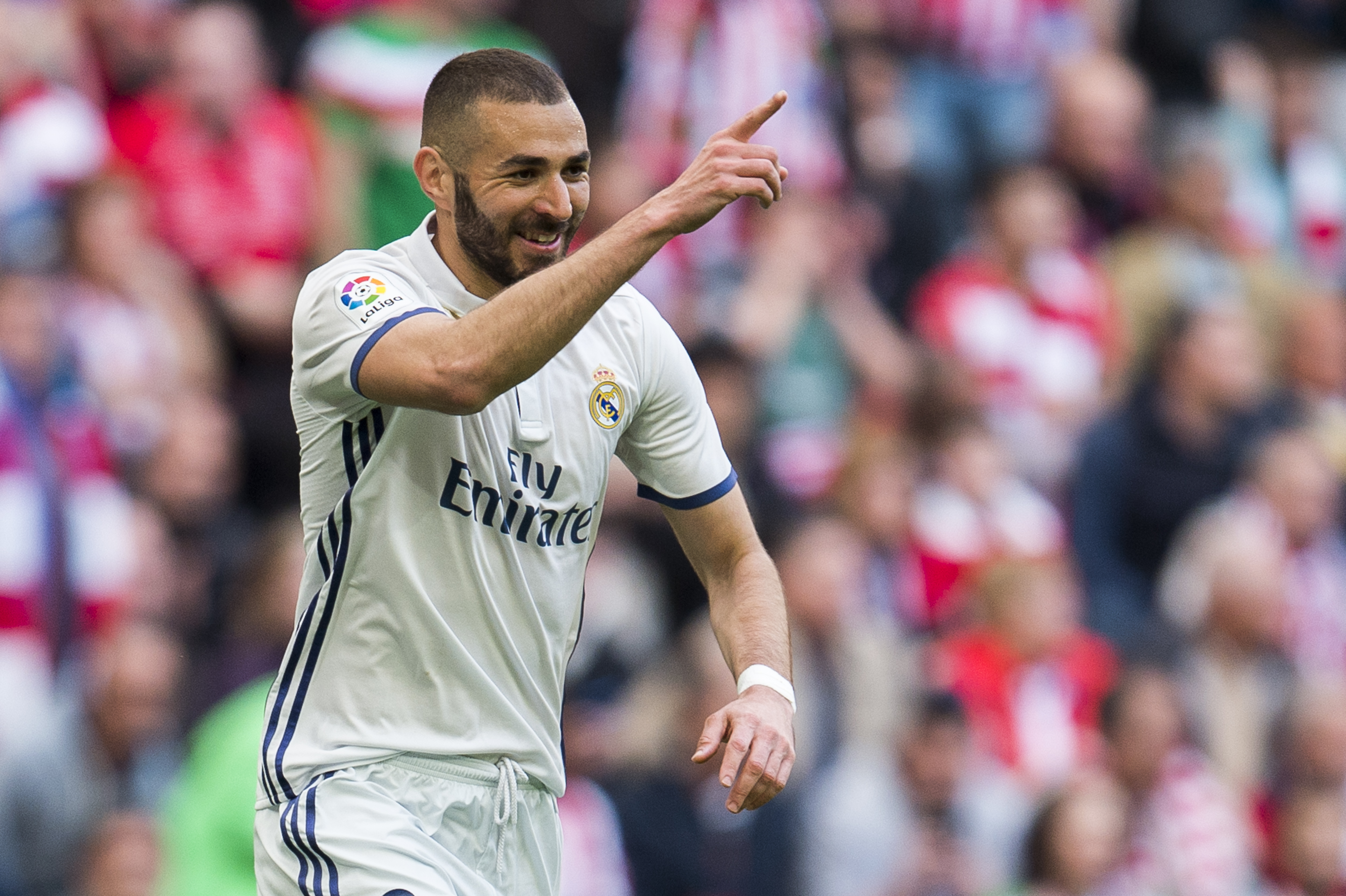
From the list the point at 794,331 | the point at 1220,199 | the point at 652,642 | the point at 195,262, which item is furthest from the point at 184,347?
the point at 1220,199

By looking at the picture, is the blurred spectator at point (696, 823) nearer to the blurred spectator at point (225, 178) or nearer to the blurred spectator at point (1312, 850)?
the blurred spectator at point (225, 178)

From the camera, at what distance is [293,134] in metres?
8.59

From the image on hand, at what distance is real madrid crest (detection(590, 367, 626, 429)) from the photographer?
14.2ft

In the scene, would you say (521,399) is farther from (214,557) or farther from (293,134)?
(293,134)

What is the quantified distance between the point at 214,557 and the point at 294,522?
44cm

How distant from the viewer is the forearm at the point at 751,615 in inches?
173

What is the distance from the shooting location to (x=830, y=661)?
8.30 m

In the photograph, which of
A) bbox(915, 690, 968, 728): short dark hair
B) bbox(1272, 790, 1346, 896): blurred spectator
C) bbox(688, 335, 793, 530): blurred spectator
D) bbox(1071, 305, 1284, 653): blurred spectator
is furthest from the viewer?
bbox(1071, 305, 1284, 653): blurred spectator

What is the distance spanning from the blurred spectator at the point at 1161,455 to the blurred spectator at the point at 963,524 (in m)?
0.45

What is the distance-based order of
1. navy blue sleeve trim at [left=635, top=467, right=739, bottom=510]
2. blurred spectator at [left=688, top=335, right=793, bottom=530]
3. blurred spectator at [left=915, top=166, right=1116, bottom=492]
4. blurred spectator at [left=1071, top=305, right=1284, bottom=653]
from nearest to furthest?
navy blue sleeve trim at [left=635, top=467, right=739, bottom=510] → blurred spectator at [left=688, top=335, right=793, bottom=530] → blurred spectator at [left=1071, top=305, right=1284, bottom=653] → blurred spectator at [left=915, top=166, right=1116, bottom=492]

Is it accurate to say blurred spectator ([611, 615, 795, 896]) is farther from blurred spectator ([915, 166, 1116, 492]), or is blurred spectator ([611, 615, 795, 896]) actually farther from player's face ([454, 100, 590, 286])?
player's face ([454, 100, 590, 286])

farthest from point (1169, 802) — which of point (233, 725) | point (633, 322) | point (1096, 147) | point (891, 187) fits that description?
point (633, 322)

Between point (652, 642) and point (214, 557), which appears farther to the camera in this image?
point (652, 642)

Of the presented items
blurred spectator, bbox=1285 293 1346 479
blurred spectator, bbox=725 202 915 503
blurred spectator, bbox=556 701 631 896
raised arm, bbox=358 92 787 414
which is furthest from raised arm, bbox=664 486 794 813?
blurred spectator, bbox=1285 293 1346 479
